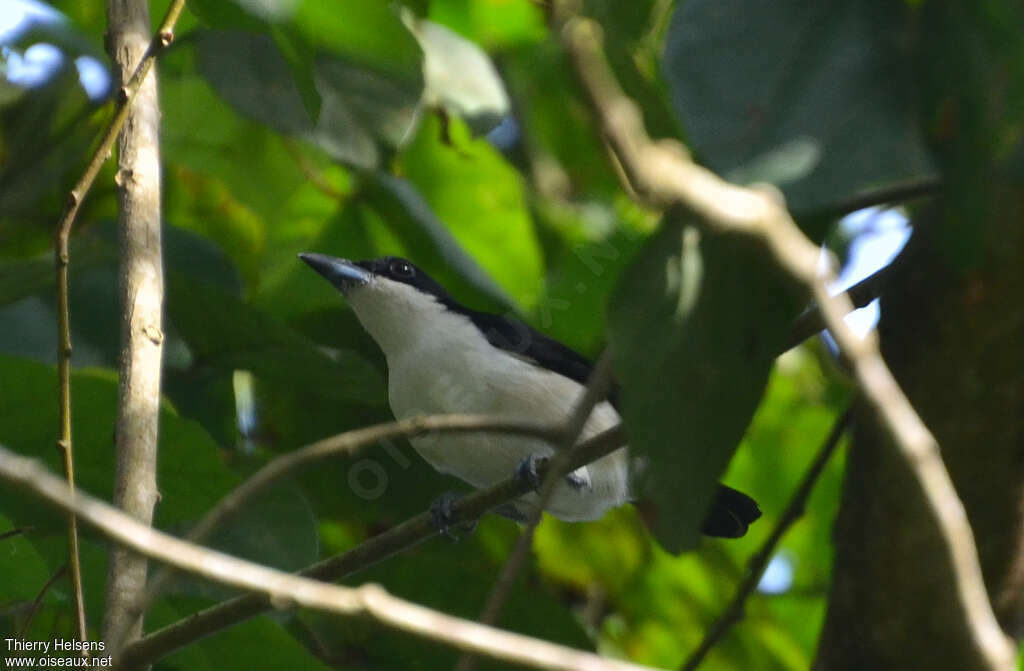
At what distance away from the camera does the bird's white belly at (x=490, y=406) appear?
136 inches

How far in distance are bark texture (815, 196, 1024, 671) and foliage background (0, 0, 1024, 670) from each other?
1.85ft

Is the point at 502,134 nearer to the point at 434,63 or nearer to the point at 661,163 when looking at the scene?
the point at 434,63

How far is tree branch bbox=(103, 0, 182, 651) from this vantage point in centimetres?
216

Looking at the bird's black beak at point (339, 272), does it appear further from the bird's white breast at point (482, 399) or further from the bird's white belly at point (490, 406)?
the bird's white belly at point (490, 406)

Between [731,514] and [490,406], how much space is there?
2.17ft

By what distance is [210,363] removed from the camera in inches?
140

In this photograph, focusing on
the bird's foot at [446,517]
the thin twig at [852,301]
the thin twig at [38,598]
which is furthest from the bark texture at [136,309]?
the thin twig at [852,301]

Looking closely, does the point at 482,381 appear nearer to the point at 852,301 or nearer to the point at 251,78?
the point at 251,78

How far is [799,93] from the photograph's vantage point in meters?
1.58

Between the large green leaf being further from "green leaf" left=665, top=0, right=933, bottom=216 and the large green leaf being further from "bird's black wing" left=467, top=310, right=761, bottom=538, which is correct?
"green leaf" left=665, top=0, right=933, bottom=216

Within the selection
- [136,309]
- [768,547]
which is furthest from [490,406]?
[136,309]

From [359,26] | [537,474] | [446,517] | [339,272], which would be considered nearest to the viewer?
[359,26]

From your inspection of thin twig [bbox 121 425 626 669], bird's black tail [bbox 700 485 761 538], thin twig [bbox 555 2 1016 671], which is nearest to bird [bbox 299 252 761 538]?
bird's black tail [bbox 700 485 761 538]

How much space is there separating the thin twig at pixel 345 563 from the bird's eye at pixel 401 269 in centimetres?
149
